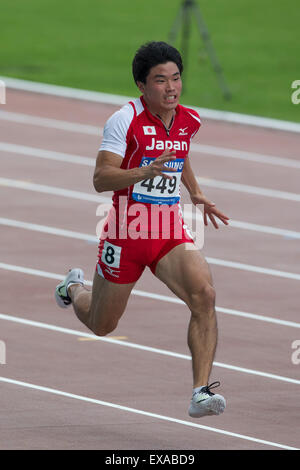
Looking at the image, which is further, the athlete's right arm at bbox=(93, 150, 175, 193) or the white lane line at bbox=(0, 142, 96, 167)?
the white lane line at bbox=(0, 142, 96, 167)

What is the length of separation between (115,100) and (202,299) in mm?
15424

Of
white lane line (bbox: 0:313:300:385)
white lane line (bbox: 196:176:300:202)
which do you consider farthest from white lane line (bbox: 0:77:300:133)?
white lane line (bbox: 0:313:300:385)

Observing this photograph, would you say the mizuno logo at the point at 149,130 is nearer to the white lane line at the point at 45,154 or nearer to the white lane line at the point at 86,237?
the white lane line at the point at 86,237

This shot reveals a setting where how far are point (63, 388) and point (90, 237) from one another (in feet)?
17.8

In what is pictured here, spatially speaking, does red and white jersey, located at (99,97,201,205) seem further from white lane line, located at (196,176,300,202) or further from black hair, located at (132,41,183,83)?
white lane line, located at (196,176,300,202)

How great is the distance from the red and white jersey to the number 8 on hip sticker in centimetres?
32

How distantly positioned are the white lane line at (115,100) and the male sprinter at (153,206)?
1310 cm

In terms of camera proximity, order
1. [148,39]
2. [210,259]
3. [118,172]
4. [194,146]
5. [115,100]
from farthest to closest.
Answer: [148,39], [115,100], [194,146], [210,259], [118,172]

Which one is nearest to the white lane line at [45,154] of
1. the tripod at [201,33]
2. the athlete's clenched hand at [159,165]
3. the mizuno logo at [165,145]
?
the tripod at [201,33]

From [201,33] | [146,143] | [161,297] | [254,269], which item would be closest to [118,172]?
[146,143]

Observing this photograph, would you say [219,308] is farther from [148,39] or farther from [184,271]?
[148,39]

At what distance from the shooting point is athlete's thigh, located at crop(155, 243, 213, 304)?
8.62 m

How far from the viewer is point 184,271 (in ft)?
28.4

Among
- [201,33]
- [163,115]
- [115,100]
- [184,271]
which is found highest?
[201,33]
